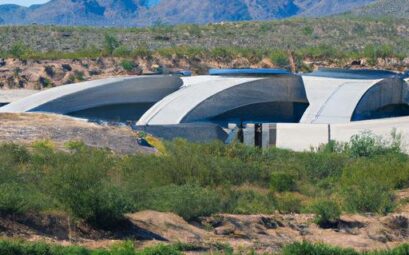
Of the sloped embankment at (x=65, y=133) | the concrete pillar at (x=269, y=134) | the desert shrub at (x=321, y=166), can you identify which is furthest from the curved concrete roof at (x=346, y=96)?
the desert shrub at (x=321, y=166)

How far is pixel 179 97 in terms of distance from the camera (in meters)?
36.0

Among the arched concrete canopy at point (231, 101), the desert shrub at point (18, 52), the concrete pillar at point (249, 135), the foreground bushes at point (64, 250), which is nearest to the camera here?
the foreground bushes at point (64, 250)

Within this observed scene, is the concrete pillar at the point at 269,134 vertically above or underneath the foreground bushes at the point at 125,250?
underneath

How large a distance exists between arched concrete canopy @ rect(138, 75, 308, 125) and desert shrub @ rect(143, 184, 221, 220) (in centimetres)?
1622

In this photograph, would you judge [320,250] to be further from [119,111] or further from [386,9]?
[386,9]

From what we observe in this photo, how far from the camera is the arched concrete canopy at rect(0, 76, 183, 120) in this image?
35375mm

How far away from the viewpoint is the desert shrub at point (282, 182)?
2145 cm

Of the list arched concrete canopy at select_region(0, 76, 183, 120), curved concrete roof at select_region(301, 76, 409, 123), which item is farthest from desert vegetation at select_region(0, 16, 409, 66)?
curved concrete roof at select_region(301, 76, 409, 123)

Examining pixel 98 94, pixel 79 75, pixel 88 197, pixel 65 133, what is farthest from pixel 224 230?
pixel 79 75

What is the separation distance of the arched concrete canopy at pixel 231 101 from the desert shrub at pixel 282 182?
11.6 meters

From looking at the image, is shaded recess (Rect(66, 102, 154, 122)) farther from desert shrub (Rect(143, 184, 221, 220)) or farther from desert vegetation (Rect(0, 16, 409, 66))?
desert shrub (Rect(143, 184, 221, 220))

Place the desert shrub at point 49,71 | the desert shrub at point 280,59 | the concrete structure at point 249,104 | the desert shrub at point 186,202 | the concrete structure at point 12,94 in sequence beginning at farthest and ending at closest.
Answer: the desert shrub at point 280,59, the desert shrub at point 49,71, the concrete structure at point 12,94, the concrete structure at point 249,104, the desert shrub at point 186,202

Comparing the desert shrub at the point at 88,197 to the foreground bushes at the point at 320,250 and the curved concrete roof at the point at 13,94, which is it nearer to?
the foreground bushes at the point at 320,250

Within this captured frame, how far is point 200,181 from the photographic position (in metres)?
20.5
